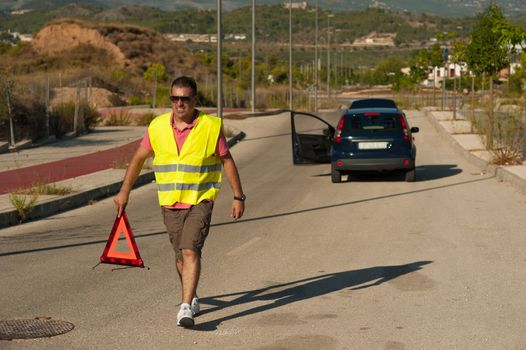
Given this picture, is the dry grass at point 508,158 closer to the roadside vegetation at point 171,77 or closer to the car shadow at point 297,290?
the roadside vegetation at point 171,77

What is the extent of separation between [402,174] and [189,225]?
48.9 ft

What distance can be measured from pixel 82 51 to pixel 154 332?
304ft

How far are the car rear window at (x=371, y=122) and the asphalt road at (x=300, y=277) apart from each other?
10.1 ft

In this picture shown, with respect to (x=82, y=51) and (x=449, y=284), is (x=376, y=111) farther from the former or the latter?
(x=82, y=51)

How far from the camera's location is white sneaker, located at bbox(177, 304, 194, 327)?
7508 millimetres

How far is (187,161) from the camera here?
7.75 m

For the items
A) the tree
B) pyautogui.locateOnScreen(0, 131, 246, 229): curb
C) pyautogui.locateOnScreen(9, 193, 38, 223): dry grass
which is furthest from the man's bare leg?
the tree

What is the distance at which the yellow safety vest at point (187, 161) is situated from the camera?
7742 mm

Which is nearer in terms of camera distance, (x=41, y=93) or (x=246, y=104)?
(x=41, y=93)

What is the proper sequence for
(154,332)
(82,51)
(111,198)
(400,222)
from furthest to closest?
(82,51)
(111,198)
(400,222)
(154,332)

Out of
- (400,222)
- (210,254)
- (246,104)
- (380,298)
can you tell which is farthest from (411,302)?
(246,104)

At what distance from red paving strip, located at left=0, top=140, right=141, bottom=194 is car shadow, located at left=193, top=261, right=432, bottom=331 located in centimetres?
821

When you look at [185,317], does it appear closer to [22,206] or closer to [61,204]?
[22,206]

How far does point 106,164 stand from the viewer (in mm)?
23562
